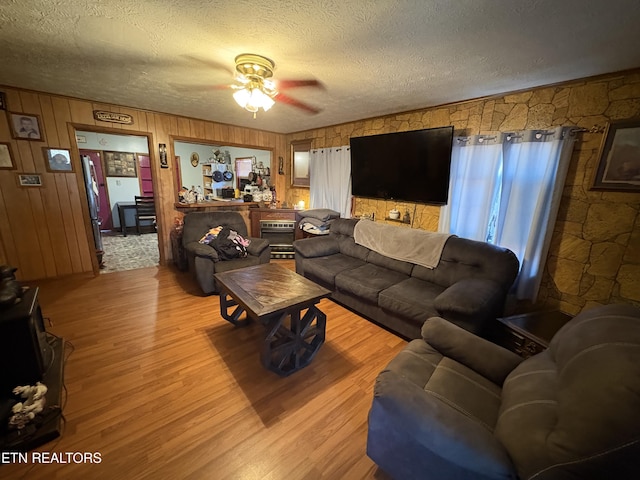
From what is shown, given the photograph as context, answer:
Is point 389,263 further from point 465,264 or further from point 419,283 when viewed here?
point 465,264

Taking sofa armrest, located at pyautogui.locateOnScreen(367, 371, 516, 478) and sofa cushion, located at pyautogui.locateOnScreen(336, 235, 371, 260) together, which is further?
sofa cushion, located at pyautogui.locateOnScreen(336, 235, 371, 260)

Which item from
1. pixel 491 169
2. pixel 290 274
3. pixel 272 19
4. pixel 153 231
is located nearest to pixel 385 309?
pixel 290 274

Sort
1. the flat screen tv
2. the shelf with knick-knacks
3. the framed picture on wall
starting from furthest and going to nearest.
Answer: the shelf with knick-knacks < the framed picture on wall < the flat screen tv

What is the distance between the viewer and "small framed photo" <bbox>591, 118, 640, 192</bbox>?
1.87 m

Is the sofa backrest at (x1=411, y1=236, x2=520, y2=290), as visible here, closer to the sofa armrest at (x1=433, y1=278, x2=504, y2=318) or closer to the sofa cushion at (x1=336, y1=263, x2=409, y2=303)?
the sofa armrest at (x1=433, y1=278, x2=504, y2=318)

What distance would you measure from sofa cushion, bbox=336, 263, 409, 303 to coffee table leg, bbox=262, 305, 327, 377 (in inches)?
24.1

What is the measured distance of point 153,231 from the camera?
21.9ft

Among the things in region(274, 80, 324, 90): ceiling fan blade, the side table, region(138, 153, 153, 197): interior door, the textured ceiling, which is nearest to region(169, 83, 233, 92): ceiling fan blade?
the textured ceiling

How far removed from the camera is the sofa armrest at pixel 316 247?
10.8ft

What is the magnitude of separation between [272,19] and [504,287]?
264 centimetres

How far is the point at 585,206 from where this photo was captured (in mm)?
2135

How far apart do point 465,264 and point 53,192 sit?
5.01 meters

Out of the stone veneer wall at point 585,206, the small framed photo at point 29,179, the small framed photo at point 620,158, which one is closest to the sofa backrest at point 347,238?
the stone veneer wall at point 585,206

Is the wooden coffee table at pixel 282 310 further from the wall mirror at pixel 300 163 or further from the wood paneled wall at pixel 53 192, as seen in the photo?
the wall mirror at pixel 300 163
